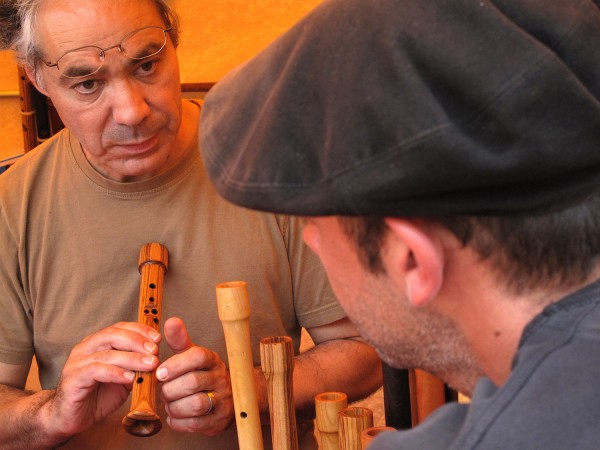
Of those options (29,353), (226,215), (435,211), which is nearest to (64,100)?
(226,215)

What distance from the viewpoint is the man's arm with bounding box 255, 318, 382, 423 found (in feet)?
4.56

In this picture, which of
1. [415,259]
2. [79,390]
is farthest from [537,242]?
[79,390]

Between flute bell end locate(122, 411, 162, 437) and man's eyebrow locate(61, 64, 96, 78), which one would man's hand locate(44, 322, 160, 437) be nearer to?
flute bell end locate(122, 411, 162, 437)

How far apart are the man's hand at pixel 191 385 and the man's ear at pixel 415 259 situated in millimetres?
592

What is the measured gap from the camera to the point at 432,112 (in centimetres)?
55

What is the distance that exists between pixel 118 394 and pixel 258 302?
29 cm

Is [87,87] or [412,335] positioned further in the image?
[87,87]

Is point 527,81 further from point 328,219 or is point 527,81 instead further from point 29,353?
point 29,353

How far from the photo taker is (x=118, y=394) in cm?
130

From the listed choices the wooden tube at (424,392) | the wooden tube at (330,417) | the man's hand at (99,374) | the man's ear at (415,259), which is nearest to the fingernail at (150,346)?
the man's hand at (99,374)

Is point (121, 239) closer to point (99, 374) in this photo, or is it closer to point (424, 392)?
point (99, 374)

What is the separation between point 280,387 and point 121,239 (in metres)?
0.52

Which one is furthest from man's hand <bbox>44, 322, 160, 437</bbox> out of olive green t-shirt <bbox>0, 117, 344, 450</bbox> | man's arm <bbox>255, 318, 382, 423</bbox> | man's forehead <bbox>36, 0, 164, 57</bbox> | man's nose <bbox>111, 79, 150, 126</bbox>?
man's forehead <bbox>36, 0, 164, 57</bbox>

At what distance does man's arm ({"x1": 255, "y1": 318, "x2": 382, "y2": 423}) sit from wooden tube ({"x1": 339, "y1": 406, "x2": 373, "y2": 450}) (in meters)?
0.36
